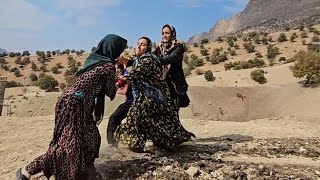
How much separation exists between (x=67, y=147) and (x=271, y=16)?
83.5 meters

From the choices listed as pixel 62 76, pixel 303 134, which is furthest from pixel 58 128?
pixel 62 76

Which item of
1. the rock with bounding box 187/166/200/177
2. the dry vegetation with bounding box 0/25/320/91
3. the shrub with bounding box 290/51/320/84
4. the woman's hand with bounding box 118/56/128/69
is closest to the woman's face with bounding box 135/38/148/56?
the woman's hand with bounding box 118/56/128/69

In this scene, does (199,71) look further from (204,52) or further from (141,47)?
(141,47)

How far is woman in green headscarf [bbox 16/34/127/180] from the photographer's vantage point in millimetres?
4914

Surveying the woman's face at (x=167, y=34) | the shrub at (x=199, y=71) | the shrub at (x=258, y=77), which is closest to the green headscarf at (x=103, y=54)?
the woman's face at (x=167, y=34)

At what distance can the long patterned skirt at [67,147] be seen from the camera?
491cm

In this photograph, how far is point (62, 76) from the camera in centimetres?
4131

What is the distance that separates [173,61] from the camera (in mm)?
6609

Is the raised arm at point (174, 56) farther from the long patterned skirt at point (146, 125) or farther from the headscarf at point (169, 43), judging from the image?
the long patterned skirt at point (146, 125)

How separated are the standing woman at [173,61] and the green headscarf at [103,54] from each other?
1286 millimetres

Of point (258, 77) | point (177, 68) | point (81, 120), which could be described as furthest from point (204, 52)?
point (81, 120)

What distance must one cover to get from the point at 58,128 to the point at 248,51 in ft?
126

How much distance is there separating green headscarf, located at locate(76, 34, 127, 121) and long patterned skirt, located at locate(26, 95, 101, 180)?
315 millimetres

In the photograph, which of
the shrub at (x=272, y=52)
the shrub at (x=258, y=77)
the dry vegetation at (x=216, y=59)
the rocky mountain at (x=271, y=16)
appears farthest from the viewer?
the rocky mountain at (x=271, y=16)
